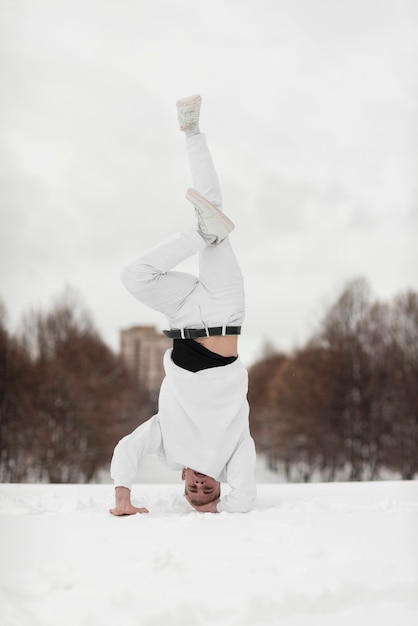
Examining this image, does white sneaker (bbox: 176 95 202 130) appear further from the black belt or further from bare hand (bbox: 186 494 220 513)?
bare hand (bbox: 186 494 220 513)

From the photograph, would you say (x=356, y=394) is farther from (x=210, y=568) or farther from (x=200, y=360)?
(x=210, y=568)

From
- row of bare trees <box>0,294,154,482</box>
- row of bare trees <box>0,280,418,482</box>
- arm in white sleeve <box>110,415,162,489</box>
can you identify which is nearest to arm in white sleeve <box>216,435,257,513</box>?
arm in white sleeve <box>110,415,162,489</box>

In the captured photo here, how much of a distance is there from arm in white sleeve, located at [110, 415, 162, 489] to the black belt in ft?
1.62

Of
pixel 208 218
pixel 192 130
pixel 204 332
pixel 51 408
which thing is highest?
pixel 192 130

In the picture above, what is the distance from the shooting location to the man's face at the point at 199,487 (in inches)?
130

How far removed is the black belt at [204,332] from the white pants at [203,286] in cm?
2

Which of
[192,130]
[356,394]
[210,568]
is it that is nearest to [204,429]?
[210,568]

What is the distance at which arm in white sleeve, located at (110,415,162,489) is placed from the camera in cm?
316

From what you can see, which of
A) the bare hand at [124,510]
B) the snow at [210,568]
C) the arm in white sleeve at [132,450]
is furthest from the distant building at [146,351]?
the snow at [210,568]

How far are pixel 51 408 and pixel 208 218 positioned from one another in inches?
651

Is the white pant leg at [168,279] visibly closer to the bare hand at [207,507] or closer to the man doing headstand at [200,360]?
the man doing headstand at [200,360]

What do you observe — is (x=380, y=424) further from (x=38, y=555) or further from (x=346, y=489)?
(x=38, y=555)

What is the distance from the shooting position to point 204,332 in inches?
134

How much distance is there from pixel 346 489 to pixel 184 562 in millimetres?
2665
